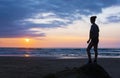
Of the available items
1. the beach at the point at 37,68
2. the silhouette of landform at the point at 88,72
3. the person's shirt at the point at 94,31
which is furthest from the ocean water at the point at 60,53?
the silhouette of landform at the point at 88,72

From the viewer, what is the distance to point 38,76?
67.0 ft

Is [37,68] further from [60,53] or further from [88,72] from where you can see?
[60,53]

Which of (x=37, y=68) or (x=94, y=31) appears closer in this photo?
(x=94, y=31)

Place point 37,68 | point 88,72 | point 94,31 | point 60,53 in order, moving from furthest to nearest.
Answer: point 60,53 → point 37,68 → point 94,31 → point 88,72

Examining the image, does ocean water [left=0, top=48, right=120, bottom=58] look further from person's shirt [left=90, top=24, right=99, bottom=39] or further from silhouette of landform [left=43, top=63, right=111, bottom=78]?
silhouette of landform [left=43, top=63, right=111, bottom=78]

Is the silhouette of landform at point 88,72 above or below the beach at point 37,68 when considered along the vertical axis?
above

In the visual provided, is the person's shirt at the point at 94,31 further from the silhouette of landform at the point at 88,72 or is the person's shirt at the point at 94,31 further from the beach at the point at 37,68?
the beach at the point at 37,68

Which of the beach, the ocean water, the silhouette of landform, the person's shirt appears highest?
the person's shirt

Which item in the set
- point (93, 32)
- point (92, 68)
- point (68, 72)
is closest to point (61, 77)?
point (68, 72)

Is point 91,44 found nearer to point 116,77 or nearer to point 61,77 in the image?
point 61,77

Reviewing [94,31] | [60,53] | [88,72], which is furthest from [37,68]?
[60,53]

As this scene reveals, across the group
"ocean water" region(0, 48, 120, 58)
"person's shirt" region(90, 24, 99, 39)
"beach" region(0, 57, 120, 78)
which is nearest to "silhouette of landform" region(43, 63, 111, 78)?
"person's shirt" region(90, 24, 99, 39)

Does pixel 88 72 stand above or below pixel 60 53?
above

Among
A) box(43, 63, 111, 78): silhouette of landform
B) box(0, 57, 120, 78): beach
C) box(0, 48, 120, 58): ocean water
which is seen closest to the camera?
box(43, 63, 111, 78): silhouette of landform
